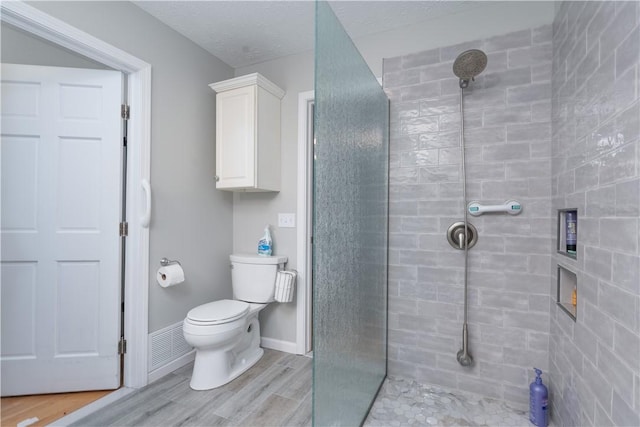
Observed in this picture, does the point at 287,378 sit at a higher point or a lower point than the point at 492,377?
lower

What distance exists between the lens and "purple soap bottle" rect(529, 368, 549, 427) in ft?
4.75

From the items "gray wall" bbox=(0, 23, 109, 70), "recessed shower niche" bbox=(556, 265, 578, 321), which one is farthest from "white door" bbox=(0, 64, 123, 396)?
"recessed shower niche" bbox=(556, 265, 578, 321)

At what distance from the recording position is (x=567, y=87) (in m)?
1.36

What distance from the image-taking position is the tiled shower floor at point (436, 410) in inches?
59.3

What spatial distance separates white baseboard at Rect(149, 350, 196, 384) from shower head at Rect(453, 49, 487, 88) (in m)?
2.46

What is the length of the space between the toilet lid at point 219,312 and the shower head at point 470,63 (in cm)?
188

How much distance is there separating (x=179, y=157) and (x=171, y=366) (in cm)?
140

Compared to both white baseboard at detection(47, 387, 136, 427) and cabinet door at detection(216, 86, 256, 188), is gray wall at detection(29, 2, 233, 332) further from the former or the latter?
white baseboard at detection(47, 387, 136, 427)

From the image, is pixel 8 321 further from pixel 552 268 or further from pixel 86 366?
pixel 552 268

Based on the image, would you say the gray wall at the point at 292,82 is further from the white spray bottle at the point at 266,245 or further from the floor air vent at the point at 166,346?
the floor air vent at the point at 166,346

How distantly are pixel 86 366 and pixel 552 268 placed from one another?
2.66 m

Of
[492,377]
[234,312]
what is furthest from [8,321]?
[492,377]

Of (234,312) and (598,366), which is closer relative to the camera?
(598,366)

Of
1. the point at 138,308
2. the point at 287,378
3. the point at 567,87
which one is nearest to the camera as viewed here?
the point at 567,87
